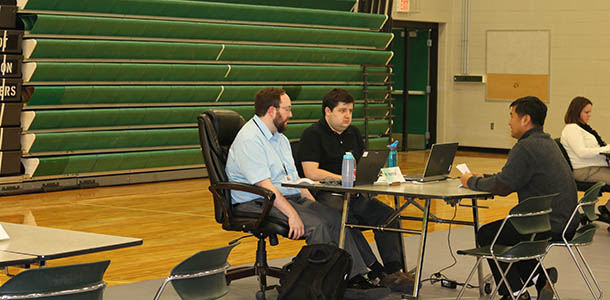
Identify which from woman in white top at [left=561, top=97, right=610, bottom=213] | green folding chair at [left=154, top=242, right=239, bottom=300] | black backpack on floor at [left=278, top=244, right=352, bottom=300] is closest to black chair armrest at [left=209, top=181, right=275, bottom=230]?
black backpack on floor at [left=278, top=244, right=352, bottom=300]

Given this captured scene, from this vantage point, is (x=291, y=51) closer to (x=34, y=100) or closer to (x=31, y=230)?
(x=34, y=100)

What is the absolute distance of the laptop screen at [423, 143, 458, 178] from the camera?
17.1ft

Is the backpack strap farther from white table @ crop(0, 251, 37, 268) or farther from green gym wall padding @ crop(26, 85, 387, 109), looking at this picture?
green gym wall padding @ crop(26, 85, 387, 109)

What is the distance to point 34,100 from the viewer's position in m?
9.81

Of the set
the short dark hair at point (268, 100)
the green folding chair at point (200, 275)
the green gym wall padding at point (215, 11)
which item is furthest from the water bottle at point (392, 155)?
the green gym wall padding at point (215, 11)

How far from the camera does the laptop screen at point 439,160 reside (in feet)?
17.1

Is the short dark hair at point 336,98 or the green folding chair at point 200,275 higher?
the short dark hair at point 336,98

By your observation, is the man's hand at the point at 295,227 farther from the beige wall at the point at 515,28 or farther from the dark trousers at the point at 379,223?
the beige wall at the point at 515,28

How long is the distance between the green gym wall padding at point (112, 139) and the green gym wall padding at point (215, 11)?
4.52 feet

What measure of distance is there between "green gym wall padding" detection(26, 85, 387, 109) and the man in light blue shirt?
17.3ft

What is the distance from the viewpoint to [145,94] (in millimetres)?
10766

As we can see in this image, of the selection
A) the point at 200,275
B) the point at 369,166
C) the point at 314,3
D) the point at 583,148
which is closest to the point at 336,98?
the point at 369,166

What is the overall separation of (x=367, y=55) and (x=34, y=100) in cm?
561

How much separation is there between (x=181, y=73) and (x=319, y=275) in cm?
697
